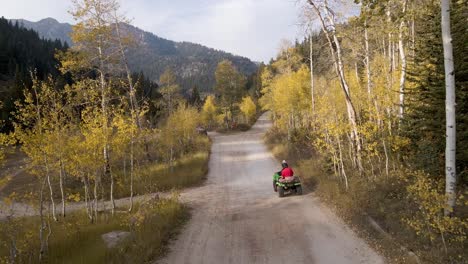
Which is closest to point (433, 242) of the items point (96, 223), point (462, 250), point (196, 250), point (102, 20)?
point (462, 250)

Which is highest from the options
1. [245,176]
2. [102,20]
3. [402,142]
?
[102,20]

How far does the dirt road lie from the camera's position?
26.6 ft

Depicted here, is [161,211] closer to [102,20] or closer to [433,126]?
[433,126]

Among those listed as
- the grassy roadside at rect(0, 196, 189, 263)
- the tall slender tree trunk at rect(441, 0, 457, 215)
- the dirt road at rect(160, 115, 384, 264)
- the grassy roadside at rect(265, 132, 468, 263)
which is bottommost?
the dirt road at rect(160, 115, 384, 264)

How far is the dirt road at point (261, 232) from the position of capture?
8094 mm

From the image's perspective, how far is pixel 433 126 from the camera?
33.8 feet

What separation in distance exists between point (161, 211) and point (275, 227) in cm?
405

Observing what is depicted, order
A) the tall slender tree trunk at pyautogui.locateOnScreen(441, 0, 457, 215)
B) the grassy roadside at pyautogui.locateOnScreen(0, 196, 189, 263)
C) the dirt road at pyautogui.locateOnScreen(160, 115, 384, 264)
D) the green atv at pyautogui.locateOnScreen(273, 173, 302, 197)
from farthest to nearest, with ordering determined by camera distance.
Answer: the green atv at pyautogui.locateOnScreen(273, 173, 302, 197)
the dirt road at pyautogui.locateOnScreen(160, 115, 384, 264)
the grassy roadside at pyautogui.locateOnScreen(0, 196, 189, 263)
the tall slender tree trunk at pyautogui.locateOnScreen(441, 0, 457, 215)

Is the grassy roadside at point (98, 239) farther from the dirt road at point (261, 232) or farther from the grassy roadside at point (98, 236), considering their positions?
the dirt road at point (261, 232)

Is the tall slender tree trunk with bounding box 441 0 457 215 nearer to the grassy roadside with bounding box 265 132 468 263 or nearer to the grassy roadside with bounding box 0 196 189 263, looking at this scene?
the grassy roadside with bounding box 265 132 468 263

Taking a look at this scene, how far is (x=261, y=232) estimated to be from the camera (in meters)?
9.83

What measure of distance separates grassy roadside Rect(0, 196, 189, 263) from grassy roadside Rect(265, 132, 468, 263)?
560 cm

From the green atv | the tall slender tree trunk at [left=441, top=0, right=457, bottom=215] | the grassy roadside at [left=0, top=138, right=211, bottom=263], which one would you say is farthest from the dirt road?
the tall slender tree trunk at [left=441, top=0, right=457, bottom=215]

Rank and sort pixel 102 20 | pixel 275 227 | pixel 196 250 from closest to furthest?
pixel 196 250, pixel 275 227, pixel 102 20
